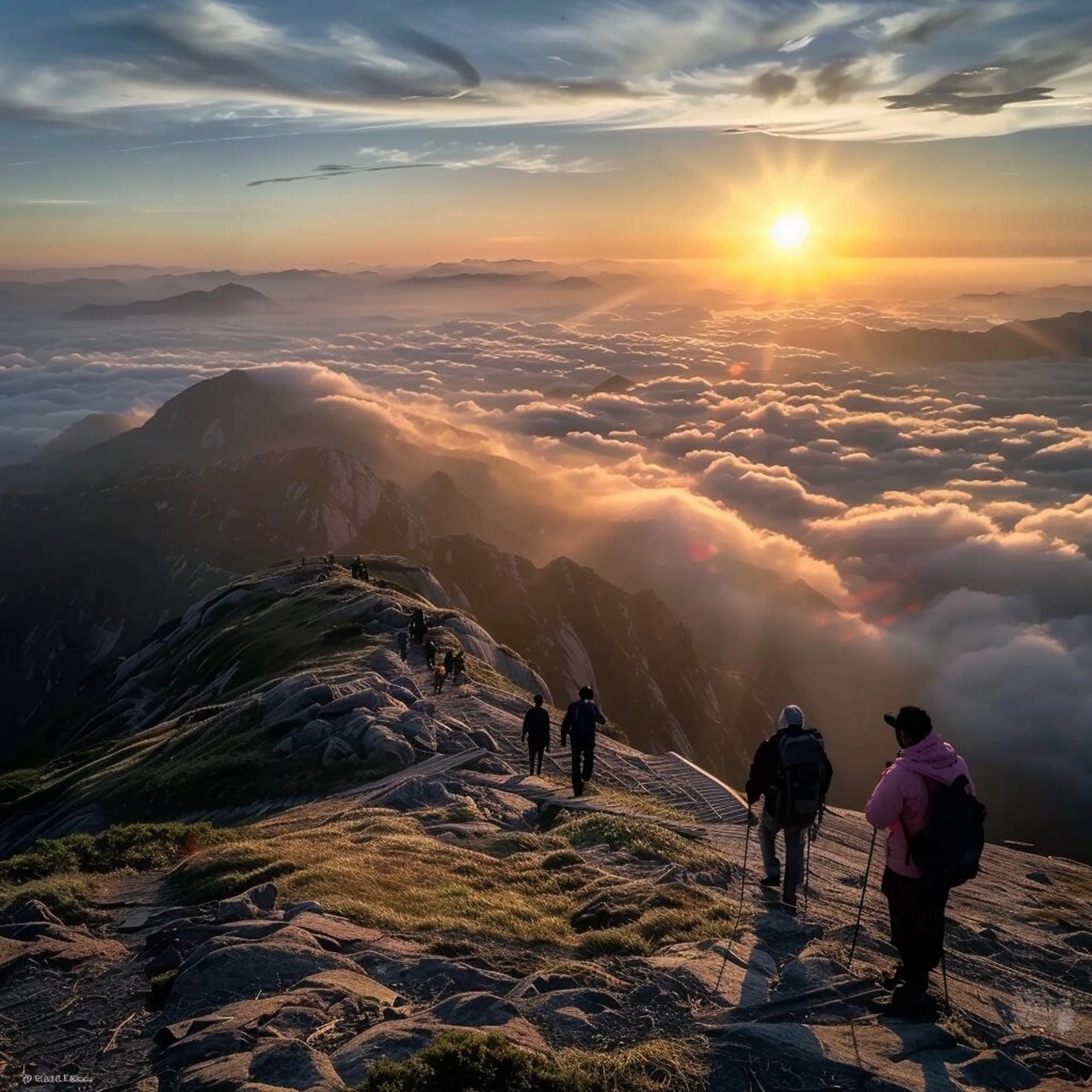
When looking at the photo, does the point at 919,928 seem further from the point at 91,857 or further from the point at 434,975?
the point at 91,857

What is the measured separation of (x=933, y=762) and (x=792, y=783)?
386 centimetres

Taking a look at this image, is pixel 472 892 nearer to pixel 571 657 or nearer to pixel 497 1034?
pixel 497 1034

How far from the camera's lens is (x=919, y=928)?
32.3ft

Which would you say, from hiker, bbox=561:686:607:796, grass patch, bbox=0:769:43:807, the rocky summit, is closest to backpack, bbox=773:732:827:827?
the rocky summit

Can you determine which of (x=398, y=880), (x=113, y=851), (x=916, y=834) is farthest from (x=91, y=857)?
(x=916, y=834)

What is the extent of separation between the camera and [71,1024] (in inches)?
387

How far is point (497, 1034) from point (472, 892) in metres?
6.15

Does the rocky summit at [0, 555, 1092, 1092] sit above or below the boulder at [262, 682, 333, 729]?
above

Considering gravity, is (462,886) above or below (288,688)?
above

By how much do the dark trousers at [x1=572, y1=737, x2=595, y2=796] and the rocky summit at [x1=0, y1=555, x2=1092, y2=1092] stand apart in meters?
0.56

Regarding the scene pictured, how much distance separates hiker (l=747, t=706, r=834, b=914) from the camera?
43.4 feet

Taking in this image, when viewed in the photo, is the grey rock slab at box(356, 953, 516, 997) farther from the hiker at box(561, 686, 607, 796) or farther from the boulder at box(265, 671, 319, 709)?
the boulder at box(265, 671, 319, 709)

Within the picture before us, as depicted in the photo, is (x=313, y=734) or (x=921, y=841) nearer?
(x=921, y=841)

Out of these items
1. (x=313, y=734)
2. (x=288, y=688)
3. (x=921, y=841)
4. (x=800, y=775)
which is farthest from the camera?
(x=288, y=688)
